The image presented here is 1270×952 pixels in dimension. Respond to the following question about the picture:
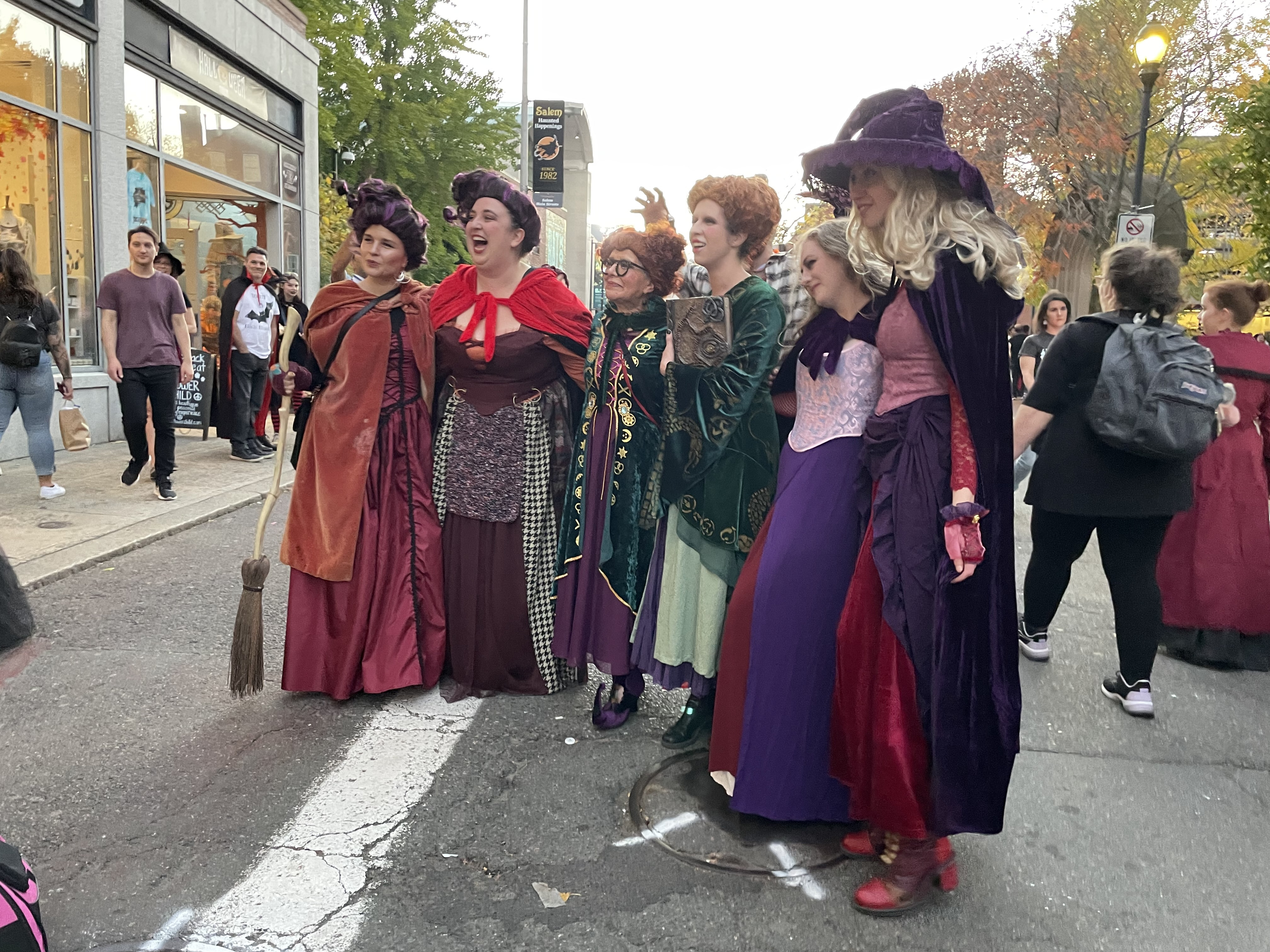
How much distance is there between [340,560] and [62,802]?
1.17 m

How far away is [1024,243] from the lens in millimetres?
2352

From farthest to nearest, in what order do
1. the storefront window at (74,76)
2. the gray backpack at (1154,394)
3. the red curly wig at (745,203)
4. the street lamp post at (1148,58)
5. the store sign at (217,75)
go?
the street lamp post at (1148,58) < the store sign at (217,75) < the storefront window at (74,76) < the gray backpack at (1154,394) < the red curly wig at (745,203)

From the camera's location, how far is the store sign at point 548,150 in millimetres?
23219

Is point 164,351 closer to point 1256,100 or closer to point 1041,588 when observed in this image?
point 1041,588

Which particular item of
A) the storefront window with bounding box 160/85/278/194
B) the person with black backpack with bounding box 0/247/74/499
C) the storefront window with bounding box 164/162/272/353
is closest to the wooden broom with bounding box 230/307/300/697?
the person with black backpack with bounding box 0/247/74/499

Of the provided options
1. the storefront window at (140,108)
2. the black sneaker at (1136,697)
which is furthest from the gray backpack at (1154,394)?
the storefront window at (140,108)

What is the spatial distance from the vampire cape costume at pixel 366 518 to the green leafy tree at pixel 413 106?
2094 centimetres

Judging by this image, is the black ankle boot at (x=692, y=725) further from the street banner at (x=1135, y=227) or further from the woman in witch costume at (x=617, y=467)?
the street banner at (x=1135, y=227)

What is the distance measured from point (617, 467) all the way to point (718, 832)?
123 centimetres

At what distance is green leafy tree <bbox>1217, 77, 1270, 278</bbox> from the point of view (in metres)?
10.1

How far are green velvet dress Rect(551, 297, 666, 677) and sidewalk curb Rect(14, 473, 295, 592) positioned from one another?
2725 mm

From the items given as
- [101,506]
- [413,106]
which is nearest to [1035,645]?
[101,506]

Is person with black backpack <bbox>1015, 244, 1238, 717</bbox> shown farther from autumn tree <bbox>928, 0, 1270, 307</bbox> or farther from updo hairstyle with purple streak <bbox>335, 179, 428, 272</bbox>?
autumn tree <bbox>928, 0, 1270, 307</bbox>

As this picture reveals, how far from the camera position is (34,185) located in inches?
383
